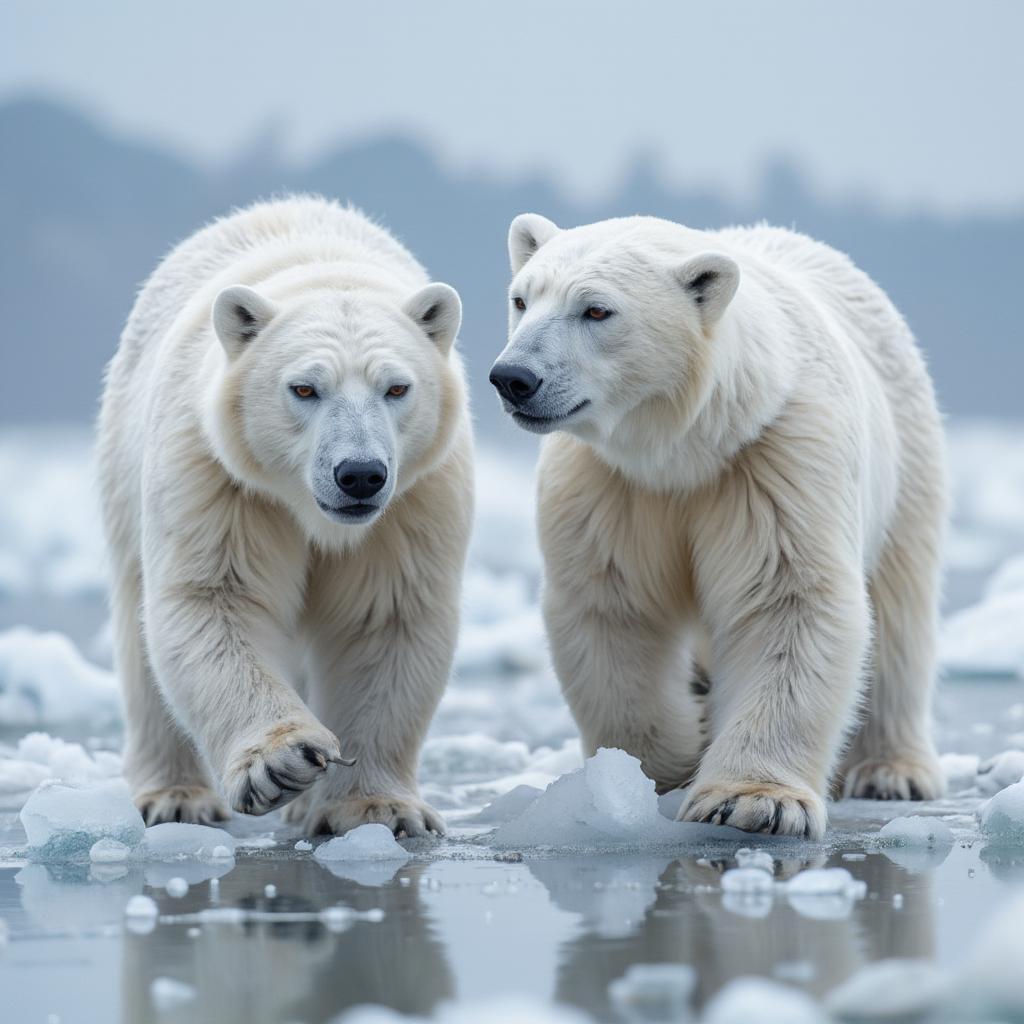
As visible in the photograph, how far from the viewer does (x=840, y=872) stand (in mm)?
3641

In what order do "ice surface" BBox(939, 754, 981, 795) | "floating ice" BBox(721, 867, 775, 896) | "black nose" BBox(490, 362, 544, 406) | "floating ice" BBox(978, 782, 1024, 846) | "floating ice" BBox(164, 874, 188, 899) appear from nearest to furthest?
"floating ice" BBox(721, 867, 775, 896), "floating ice" BBox(164, 874, 188, 899), "floating ice" BBox(978, 782, 1024, 846), "black nose" BBox(490, 362, 544, 406), "ice surface" BBox(939, 754, 981, 795)

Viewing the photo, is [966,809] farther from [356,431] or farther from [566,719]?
[566,719]

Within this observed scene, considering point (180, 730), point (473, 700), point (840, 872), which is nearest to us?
point (840, 872)

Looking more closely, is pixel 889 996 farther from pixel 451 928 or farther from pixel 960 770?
pixel 960 770

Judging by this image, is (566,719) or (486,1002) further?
(566,719)

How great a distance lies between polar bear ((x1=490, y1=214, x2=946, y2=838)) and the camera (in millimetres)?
4582

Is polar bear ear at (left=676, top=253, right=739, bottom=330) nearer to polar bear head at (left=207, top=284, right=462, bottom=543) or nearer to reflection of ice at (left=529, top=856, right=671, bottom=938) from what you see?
polar bear head at (left=207, top=284, right=462, bottom=543)

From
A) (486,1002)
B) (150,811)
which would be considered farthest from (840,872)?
(150,811)

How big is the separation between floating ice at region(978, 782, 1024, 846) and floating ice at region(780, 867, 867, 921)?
75 centimetres

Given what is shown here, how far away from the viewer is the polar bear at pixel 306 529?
461cm

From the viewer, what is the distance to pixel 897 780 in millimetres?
5656

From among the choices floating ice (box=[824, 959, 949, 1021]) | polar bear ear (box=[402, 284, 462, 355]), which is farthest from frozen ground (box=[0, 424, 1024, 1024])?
polar bear ear (box=[402, 284, 462, 355])

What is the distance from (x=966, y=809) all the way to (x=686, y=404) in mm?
1530

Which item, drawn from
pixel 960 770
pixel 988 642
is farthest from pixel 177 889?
pixel 988 642
